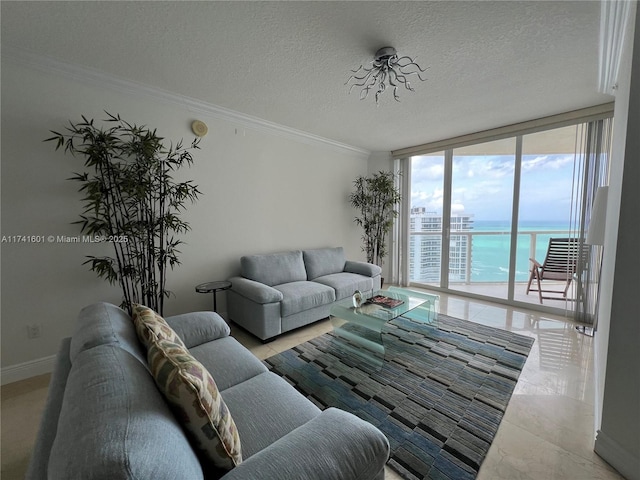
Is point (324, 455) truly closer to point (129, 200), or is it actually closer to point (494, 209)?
point (129, 200)

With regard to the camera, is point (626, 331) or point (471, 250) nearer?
point (626, 331)

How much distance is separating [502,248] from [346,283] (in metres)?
2.50

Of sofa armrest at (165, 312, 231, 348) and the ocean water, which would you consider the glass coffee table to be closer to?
sofa armrest at (165, 312, 231, 348)

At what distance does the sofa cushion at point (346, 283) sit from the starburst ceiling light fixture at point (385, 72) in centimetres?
212

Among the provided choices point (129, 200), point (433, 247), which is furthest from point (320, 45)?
point (433, 247)

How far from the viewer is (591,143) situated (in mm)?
2939

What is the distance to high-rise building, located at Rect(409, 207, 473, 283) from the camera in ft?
14.4

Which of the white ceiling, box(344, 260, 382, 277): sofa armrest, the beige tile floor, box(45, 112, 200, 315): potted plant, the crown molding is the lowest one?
the beige tile floor

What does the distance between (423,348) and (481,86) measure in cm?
253

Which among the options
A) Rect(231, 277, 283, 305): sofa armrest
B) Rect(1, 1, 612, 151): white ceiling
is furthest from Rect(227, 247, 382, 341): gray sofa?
Rect(1, 1, 612, 151): white ceiling

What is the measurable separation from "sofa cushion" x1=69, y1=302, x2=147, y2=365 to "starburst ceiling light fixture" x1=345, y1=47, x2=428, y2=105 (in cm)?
231

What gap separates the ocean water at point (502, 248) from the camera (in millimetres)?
3727

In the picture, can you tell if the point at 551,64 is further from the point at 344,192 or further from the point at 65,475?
the point at 65,475

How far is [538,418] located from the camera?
65.6 inches
